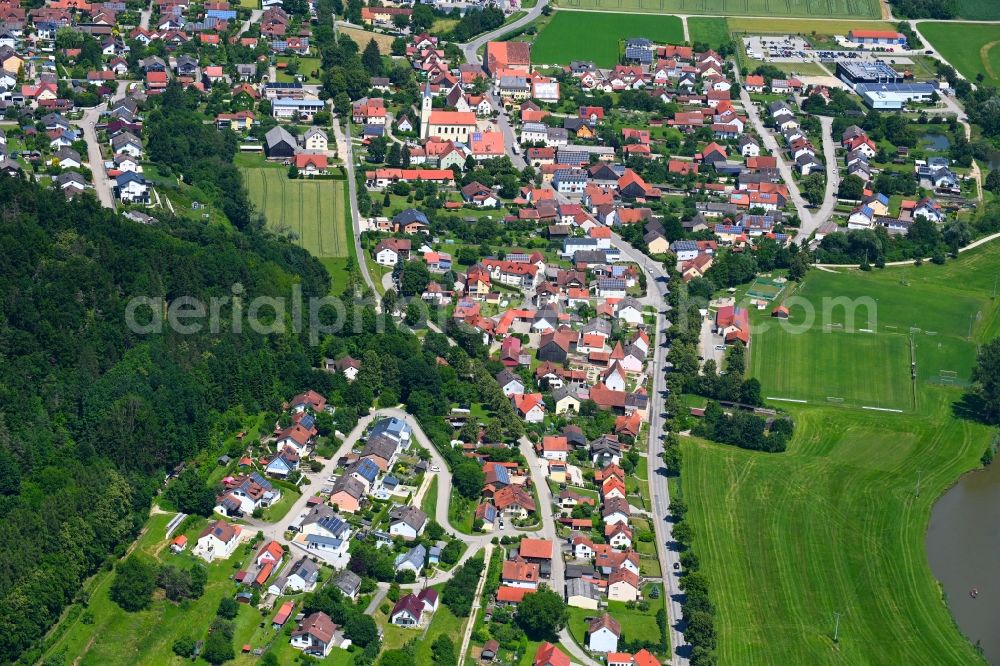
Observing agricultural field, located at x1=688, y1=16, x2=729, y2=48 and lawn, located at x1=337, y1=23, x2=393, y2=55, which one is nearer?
lawn, located at x1=337, y1=23, x2=393, y2=55

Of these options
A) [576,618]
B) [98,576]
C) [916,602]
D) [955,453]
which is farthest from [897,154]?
[98,576]

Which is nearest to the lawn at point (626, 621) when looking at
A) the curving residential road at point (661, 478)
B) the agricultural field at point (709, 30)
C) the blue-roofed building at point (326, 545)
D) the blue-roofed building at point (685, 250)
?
the curving residential road at point (661, 478)

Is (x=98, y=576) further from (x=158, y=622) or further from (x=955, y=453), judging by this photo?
(x=955, y=453)

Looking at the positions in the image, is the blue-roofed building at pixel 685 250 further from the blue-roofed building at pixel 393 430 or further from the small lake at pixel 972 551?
the blue-roofed building at pixel 393 430

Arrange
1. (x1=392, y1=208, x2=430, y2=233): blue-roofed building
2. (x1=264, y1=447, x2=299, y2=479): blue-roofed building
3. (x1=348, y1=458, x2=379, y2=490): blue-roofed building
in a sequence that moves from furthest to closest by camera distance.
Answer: (x1=392, y1=208, x2=430, y2=233): blue-roofed building
(x1=264, y1=447, x2=299, y2=479): blue-roofed building
(x1=348, y1=458, x2=379, y2=490): blue-roofed building

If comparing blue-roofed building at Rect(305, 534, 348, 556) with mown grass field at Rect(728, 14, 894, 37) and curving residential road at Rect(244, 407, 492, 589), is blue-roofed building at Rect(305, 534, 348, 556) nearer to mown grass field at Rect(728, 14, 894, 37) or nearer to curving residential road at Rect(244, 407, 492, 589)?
curving residential road at Rect(244, 407, 492, 589)

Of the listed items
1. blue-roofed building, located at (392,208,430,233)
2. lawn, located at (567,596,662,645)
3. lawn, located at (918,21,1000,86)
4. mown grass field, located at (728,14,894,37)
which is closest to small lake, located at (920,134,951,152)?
lawn, located at (918,21,1000,86)

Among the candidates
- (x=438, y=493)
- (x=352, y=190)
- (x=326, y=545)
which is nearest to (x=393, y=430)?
(x=438, y=493)
